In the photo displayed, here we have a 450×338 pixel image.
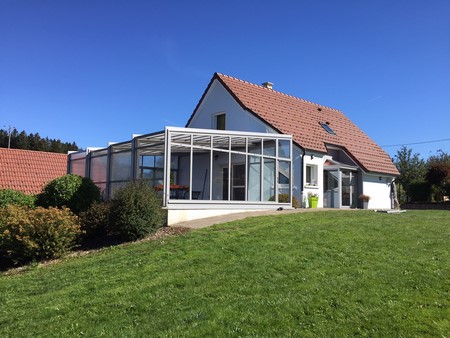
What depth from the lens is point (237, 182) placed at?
1683cm

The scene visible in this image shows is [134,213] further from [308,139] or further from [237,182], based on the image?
[308,139]

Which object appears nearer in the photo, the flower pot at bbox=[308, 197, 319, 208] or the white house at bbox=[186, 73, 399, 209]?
the flower pot at bbox=[308, 197, 319, 208]

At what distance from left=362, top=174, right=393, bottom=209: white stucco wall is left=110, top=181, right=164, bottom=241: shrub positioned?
626 inches

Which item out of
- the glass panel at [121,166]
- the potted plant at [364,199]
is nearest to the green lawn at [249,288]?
the glass panel at [121,166]

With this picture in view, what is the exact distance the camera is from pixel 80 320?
6.07m

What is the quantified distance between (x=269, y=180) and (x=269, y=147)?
1379 mm

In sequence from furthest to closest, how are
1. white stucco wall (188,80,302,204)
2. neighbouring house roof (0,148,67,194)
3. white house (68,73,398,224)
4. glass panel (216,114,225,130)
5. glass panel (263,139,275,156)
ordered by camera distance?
1. neighbouring house roof (0,148,67,194)
2. glass panel (216,114,225,130)
3. white stucco wall (188,80,302,204)
4. glass panel (263,139,275,156)
5. white house (68,73,398,224)

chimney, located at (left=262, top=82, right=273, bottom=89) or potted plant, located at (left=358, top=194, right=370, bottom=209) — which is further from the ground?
chimney, located at (left=262, top=82, right=273, bottom=89)

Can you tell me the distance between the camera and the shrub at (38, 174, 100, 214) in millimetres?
14656

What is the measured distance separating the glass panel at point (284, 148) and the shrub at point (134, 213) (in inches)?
286

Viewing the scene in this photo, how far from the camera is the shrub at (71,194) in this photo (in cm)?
1466

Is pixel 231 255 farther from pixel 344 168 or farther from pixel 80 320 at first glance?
pixel 344 168

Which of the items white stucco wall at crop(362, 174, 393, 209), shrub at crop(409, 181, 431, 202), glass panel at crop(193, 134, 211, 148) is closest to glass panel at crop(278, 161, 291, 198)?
glass panel at crop(193, 134, 211, 148)

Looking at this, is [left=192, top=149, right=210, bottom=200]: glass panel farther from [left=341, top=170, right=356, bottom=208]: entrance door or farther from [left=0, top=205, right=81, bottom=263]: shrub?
[left=341, top=170, right=356, bottom=208]: entrance door
